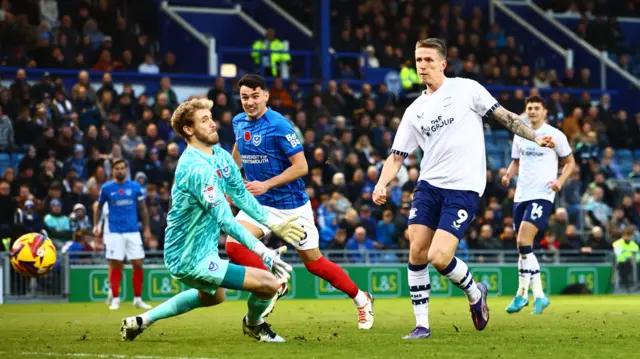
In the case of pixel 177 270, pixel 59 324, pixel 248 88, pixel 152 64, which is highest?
pixel 152 64

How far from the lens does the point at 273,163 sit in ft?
41.3

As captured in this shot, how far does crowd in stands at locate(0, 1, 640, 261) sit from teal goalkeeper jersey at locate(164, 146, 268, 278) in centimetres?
998

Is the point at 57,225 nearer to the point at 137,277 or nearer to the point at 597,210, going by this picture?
the point at 137,277

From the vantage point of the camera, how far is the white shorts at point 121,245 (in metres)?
19.5

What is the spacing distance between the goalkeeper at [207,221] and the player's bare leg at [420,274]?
6.47ft

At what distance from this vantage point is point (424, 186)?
1170 centimetres

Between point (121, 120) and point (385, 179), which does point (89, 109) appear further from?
point (385, 179)

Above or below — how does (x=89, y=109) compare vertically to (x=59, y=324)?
above

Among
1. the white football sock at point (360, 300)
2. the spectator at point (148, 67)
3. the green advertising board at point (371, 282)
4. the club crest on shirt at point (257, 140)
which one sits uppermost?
the spectator at point (148, 67)

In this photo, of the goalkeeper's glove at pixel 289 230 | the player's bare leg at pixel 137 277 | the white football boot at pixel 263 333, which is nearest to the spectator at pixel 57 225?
the player's bare leg at pixel 137 277

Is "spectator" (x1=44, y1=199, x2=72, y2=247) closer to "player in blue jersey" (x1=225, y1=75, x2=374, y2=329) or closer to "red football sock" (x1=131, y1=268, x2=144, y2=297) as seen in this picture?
"red football sock" (x1=131, y1=268, x2=144, y2=297)

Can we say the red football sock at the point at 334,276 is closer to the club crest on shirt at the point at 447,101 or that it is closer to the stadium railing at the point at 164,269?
the club crest on shirt at the point at 447,101

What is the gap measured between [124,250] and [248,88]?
26.0ft

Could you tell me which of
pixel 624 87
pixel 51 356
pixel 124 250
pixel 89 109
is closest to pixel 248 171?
pixel 51 356
